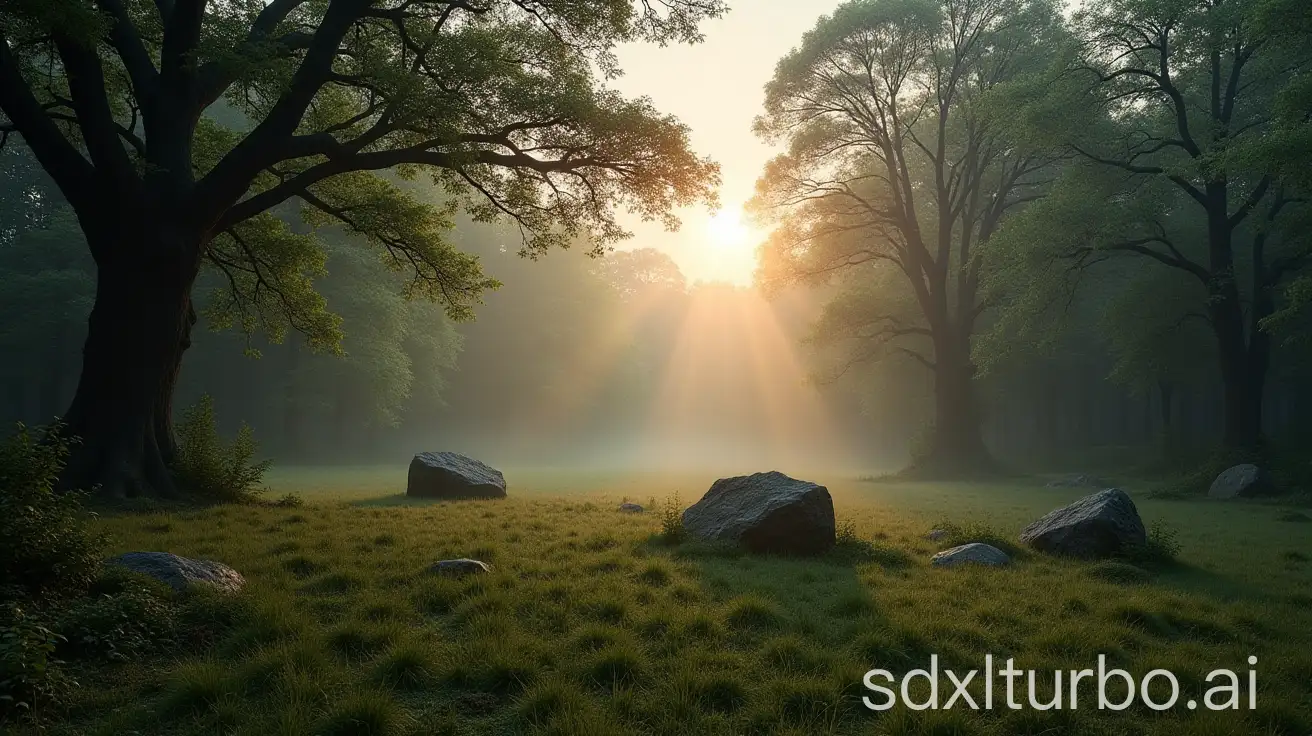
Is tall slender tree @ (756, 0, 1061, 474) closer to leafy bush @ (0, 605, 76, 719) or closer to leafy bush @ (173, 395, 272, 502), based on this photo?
leafy bush @ (173, 395, 272, 502)

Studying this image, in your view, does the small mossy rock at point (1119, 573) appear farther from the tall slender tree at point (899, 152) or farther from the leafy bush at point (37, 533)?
the tall slender tree at point (899, 152)

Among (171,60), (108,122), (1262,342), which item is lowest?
(1262,342)

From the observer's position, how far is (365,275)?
4222 cm

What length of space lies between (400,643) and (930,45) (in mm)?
31451

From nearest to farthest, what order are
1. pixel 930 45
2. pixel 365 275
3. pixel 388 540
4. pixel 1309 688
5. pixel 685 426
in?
pixel 1309 688 < pixel 388 540 < pixel 930 45 < pixel 365 275 < pixel 685 426

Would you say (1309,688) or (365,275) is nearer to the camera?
(1309,688)

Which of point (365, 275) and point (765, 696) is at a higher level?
point (365, 275)

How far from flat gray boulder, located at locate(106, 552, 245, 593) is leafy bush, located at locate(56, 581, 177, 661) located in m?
0.56

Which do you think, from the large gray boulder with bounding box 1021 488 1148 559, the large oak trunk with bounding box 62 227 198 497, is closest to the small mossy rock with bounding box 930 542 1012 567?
the large gray boulder with bounding box 1021 488 1148 559

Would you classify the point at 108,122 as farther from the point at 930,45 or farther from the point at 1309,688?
the point at 930,45

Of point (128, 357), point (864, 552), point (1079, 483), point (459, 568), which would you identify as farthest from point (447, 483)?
point (1079, 483)

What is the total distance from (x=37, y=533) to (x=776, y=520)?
818cm

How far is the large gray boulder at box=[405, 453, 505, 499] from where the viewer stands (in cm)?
1847

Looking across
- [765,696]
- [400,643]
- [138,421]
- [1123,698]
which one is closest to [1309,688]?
[1123,698]
